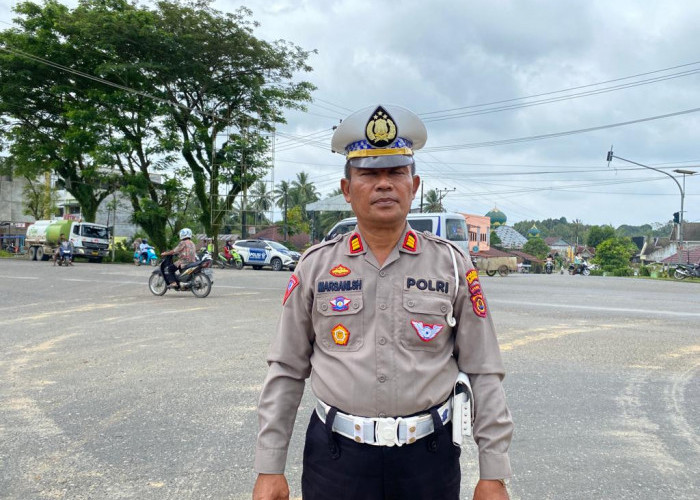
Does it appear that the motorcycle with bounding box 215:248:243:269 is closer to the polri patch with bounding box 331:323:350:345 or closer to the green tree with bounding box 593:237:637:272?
the polri patch with bounding box 331:323:350:345

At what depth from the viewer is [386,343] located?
5.69 ft

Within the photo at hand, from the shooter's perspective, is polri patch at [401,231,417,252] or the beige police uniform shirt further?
polri patch at [401,231,417,252]

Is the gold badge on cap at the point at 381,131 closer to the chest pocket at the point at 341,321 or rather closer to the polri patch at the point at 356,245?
the polri patch at the point at 356,245

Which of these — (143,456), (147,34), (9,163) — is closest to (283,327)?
(143,456)

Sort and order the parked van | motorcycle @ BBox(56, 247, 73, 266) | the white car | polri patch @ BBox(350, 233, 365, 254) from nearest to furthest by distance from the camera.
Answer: polri patch @ BBox(350, 233, 365, 254) < the parked van < motorcycle @ BBox(56, 247, 73, 266) < the white car

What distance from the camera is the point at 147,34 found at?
27.7 m

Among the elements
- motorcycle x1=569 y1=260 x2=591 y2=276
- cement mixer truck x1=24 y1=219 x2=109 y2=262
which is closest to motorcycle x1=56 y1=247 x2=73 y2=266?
cement mixer truck x1=24 y1=219 x2=109 y2=262

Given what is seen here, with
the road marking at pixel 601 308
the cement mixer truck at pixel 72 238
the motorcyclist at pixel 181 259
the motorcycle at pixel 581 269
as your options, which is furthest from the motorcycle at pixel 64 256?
the motorcycle at pixel 581 269

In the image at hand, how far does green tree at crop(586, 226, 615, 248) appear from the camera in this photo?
93062 mm

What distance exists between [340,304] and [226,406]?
3196mm

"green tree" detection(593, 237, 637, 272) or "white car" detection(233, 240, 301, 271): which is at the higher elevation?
"green tree" detection(593, 237, 637, 272)

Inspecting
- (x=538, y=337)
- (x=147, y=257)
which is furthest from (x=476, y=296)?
(x=147, y=257)

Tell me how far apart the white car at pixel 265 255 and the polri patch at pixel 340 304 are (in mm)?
24884

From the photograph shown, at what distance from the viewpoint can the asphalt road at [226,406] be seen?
3.24 meters
